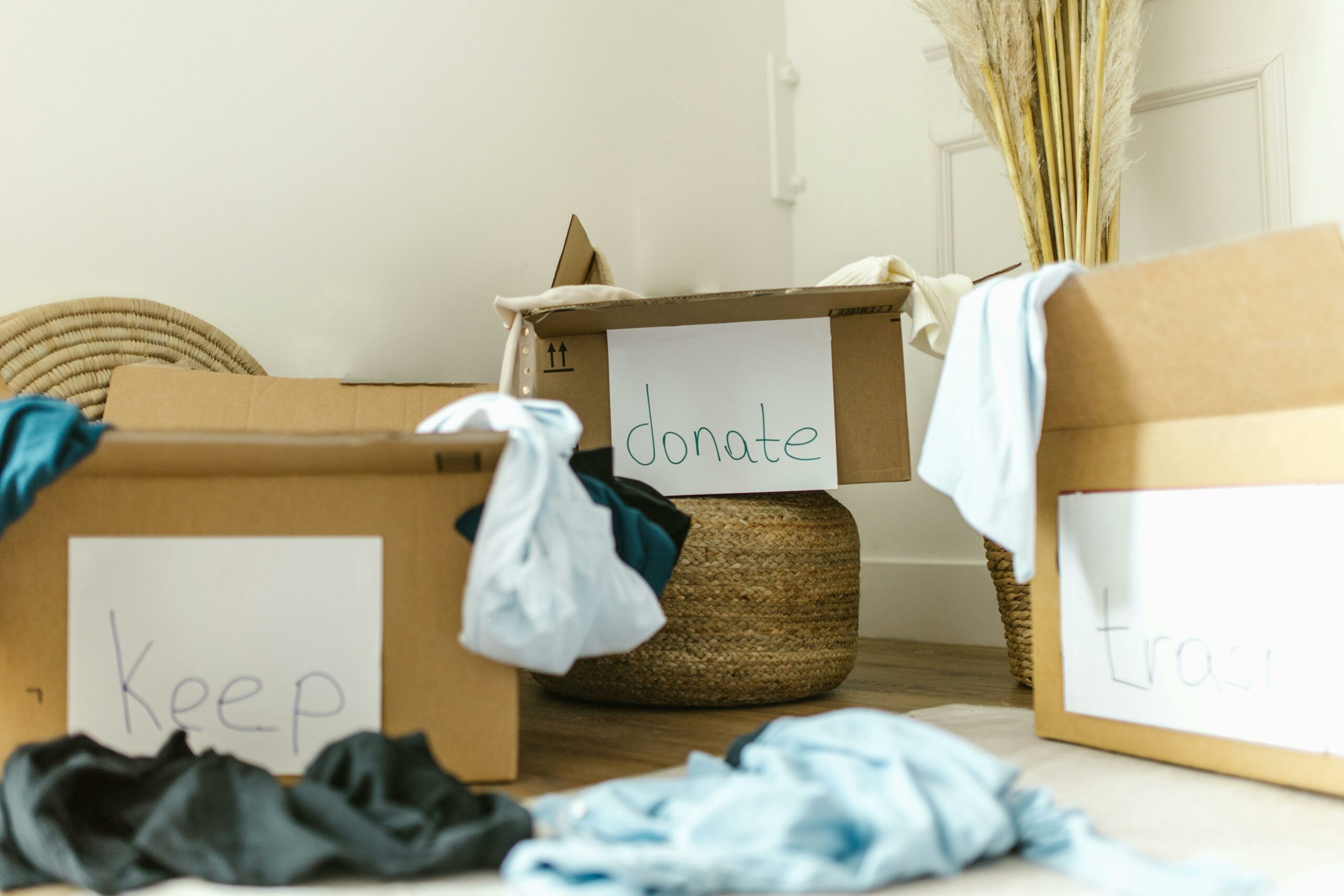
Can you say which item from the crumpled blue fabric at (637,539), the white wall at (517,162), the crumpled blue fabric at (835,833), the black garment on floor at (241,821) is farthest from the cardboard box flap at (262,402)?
the crumpled blue fabric at (835,833)

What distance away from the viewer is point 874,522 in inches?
69.2

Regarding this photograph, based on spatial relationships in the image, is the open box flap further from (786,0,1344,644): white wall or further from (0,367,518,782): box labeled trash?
(786,0,1344,644): white wall

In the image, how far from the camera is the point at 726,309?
107 cm

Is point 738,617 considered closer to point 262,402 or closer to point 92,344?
point 262,402

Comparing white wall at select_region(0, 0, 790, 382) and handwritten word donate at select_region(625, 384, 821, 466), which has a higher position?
white wall at select_region(0, 0, 790, 382)

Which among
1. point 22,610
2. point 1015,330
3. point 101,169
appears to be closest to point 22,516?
point 22,610

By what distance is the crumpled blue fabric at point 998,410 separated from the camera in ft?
2.55

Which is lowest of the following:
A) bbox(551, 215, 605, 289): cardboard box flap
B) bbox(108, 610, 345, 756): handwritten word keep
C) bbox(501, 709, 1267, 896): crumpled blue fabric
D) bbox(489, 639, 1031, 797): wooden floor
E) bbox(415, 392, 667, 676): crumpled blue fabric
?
bbox(489, 639, 1031, 797): wooden floor

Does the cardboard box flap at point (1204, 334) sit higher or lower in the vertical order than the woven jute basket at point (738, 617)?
higher

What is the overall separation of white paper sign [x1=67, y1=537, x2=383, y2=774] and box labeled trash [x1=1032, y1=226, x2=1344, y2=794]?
59 centimetres

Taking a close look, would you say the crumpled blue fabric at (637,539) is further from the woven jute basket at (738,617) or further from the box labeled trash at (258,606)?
the woven jute basket at (738,617)

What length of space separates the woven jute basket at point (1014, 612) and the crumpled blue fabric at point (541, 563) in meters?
0.59

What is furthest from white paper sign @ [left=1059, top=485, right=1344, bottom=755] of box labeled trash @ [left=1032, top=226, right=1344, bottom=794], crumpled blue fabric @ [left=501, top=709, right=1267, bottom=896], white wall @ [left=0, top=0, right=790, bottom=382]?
white wall @ [left=0, top=0, right=790, bottom=382]

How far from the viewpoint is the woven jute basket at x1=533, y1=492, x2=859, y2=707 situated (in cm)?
111
